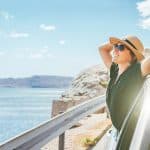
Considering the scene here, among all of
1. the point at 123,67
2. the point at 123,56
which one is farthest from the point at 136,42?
the point at 123,67

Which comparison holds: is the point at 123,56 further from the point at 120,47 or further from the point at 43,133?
the point at 43,133

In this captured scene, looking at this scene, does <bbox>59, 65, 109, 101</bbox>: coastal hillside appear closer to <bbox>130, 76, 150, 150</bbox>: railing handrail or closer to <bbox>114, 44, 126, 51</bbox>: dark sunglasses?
<bbox>114, 44, 126, 51</bbox>: dark sunglasses

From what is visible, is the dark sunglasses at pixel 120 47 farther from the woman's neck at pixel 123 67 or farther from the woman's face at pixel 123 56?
the woman's neck at pixel 123 67

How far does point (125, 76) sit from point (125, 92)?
0.15m

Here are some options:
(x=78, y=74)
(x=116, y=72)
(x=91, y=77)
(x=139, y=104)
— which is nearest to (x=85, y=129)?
(x=116, y=72)

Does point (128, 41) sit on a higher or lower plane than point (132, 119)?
higher

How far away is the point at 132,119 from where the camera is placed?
344 centimetres

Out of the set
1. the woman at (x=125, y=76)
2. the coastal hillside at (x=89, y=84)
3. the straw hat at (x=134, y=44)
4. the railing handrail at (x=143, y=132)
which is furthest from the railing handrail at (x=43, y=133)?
the coastal hillside at (x=89, y=84)

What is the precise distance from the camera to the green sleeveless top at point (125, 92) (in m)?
4.55

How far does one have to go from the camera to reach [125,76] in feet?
15.4

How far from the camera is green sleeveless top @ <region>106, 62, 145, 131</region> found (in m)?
4.55

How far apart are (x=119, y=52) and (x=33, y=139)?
1.97 metres

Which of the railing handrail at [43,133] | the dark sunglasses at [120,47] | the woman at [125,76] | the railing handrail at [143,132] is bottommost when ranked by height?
the railing handrail at [43,133]

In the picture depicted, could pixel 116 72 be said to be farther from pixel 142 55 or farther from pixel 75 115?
pixel 75 115
